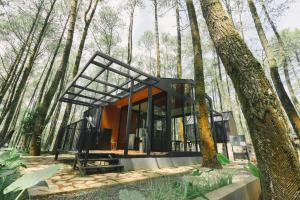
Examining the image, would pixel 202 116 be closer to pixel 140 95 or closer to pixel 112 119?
pixel 140 95

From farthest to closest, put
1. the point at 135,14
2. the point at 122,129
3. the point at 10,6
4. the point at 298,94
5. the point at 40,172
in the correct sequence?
the point at 298,94 < the point at 135,14 < the point at 10,6 < the point at 122,129 < the point at 40,172

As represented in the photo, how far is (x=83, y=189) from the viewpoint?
248cm

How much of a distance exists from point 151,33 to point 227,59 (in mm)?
16873

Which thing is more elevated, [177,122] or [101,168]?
[177,122]

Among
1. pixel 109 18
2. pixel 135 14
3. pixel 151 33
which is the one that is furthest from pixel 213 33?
pixel 151 33

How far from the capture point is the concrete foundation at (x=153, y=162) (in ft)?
14.5

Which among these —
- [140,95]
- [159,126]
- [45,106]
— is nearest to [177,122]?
[159,126]

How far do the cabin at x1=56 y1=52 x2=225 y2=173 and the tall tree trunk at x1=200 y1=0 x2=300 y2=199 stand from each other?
9.86 ft

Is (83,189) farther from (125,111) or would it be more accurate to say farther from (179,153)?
(125,111)

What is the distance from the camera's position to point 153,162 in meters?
5.01

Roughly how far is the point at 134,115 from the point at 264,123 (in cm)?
825

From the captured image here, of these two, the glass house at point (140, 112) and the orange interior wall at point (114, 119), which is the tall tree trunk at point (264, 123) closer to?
the glass house at point (140, 112)

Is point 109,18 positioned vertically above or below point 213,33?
above

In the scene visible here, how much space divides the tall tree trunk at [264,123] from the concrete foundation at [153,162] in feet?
11.6
